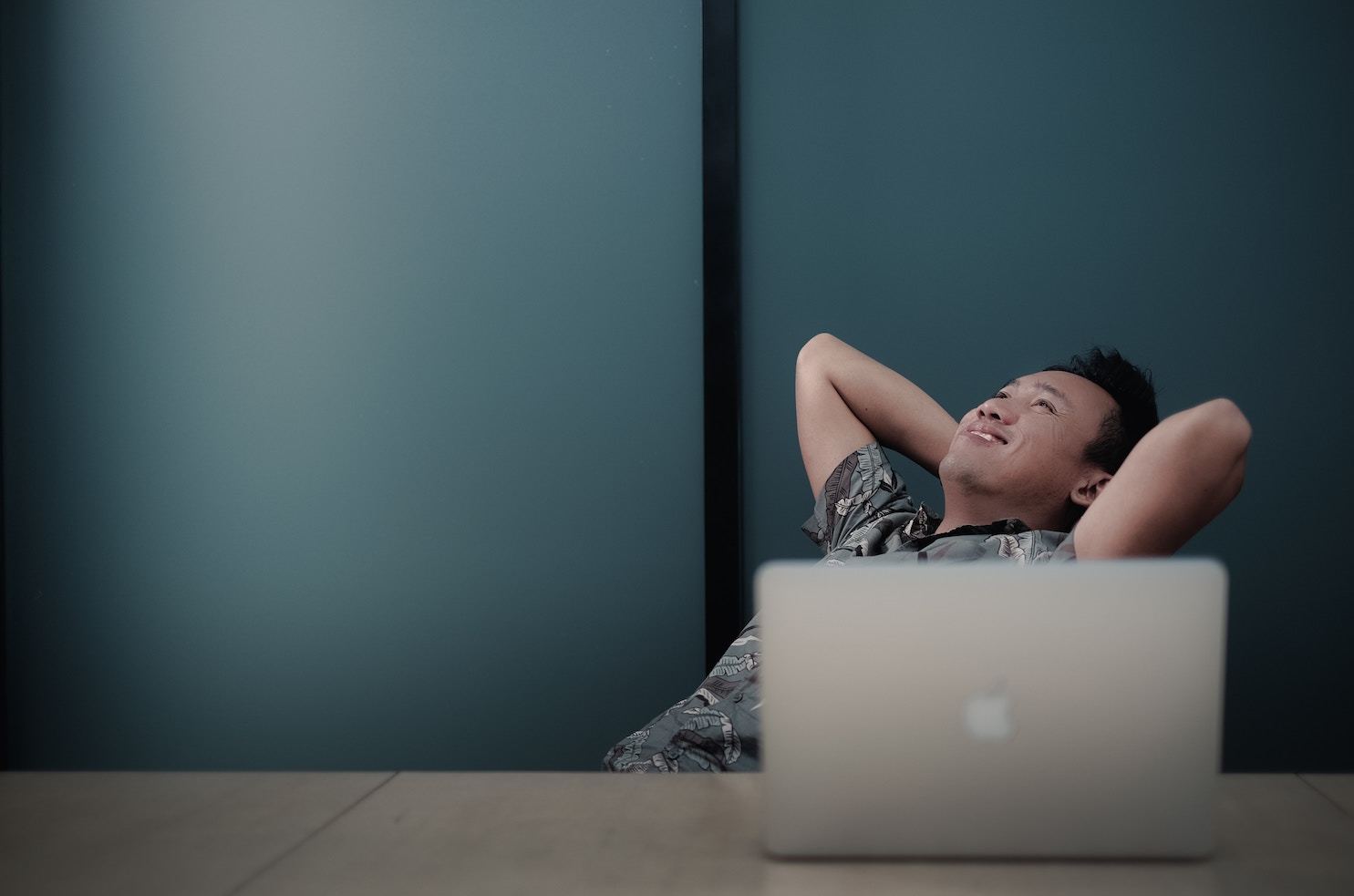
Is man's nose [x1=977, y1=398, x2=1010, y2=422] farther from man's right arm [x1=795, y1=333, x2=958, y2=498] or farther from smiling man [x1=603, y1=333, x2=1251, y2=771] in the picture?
man's right arm [x1=795, y1=333, x2=958, y2=498]

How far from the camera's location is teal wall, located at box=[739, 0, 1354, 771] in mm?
2068

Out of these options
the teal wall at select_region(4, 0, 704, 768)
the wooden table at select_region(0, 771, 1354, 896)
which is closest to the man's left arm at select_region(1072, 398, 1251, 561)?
the wooden table at select_region(0, 771, 1354, 896)

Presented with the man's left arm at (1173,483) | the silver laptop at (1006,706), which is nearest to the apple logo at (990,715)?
the silver laptop at (1006,706)

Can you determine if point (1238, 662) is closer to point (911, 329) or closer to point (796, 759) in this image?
point (911, 329)

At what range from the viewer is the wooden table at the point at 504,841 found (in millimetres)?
604

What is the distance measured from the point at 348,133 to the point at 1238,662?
2213 millimetres

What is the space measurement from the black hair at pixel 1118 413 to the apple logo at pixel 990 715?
1.19m

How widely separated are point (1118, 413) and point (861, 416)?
452mm

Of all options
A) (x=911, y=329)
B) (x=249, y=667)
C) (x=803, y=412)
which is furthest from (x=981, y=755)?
(x=249, y=667)

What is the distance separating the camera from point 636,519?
223 centimetres

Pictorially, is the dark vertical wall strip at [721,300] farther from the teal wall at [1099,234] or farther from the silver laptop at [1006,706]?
the silver laptop at [1006,706]

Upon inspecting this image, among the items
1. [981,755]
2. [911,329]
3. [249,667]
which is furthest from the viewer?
[249,667]

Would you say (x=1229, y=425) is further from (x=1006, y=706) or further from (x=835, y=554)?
(x=1006, y=706)

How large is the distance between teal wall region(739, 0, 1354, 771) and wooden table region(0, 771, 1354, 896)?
1383 millimetres
